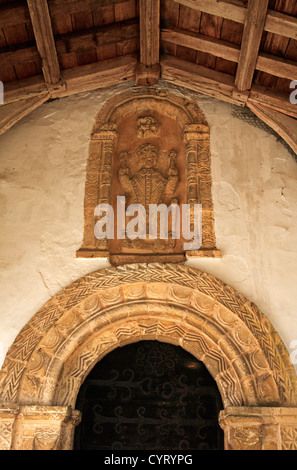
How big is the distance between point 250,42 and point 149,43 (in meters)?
0.91

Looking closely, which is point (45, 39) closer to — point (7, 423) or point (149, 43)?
point (149, 43)

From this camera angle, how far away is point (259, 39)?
391 centimetres

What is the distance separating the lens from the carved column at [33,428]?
11.1ft

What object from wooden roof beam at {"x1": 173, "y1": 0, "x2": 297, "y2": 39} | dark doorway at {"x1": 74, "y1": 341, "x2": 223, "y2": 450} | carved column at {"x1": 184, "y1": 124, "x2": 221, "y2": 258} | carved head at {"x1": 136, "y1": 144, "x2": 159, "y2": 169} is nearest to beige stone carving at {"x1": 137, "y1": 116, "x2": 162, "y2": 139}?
carved head at {"x1": 136, "y1": 144, "x2": 159, "y2": 169}

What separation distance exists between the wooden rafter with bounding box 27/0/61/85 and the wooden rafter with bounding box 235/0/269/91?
1.55 m

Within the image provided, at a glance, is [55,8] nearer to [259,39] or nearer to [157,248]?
[259,39]

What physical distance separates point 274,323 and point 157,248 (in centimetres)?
109

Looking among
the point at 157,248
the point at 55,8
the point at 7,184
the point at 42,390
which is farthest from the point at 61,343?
the point at 55,8

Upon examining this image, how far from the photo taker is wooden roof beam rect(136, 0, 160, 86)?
408 cm

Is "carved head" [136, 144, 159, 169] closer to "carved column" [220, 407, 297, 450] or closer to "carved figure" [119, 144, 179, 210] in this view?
"carved figure" [119, 144, 179, 210]
